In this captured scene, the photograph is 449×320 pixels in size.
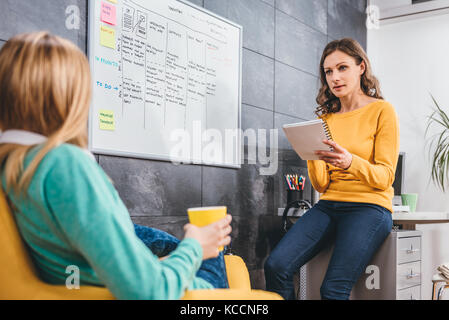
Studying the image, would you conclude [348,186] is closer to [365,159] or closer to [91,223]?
[365,159]

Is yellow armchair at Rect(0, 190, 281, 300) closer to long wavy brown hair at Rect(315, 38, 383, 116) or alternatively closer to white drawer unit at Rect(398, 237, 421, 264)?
white drawer unit at Rect(398, 237, 421, 264)

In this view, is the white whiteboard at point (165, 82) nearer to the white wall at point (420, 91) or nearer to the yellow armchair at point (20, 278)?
the yellow armchair at point (20, 278)

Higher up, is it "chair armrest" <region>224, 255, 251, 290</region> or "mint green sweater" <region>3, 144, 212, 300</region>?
"mint green sweater" <region>3, 144, 212, 300</region>

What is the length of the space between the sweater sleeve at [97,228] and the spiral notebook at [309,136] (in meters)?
1.14

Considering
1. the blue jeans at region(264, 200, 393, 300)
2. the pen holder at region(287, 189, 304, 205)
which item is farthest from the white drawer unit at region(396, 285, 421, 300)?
the pen holder at region(287, 189, 304, 205)

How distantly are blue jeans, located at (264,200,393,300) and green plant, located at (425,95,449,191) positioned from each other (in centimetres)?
169

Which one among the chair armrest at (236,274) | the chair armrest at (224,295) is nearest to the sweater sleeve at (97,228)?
the chair armrest at (224,295)


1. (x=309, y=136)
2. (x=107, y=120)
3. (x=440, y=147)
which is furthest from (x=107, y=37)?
(x=440, y=147)

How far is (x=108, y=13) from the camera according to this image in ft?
6.09

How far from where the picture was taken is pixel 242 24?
2.64 metres

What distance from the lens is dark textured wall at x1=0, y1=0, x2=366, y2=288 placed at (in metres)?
1.77

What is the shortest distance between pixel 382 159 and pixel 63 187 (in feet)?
4.88

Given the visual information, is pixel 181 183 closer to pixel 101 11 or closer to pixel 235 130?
pixel 235 130

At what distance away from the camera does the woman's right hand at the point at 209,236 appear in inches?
35.6
